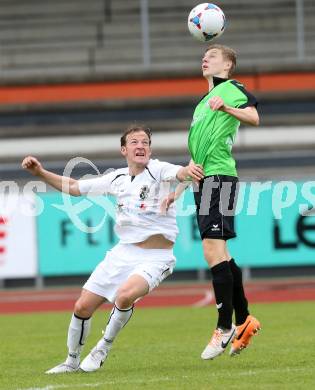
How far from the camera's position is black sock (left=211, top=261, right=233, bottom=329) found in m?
8.24

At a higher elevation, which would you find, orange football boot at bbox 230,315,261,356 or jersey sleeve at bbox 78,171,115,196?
jersey sleeve at bbox 78,171,115,196

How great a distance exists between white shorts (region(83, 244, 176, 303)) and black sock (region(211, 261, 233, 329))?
0.41 meters

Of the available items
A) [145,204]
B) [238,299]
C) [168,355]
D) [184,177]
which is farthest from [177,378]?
[168,355]

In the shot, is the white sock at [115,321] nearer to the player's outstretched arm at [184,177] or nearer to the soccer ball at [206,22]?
the player's outstretched arm at [184,177]

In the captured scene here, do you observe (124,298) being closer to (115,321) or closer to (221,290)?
(115,321)

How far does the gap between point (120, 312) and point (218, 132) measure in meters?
1.62

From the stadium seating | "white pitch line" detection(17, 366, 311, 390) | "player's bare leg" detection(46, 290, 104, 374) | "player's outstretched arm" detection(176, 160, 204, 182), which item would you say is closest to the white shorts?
"player's bare leg" detection(46, 290, 104, 374)

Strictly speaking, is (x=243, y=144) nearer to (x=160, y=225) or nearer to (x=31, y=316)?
(x=31, y=316)

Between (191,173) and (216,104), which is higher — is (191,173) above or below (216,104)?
below

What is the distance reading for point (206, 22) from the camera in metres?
8.84

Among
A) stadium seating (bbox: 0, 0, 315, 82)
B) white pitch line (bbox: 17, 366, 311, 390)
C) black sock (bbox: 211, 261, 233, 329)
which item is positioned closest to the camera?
white pitch line (bbox: 17, 366, 311, 390)

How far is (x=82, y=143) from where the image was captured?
21.6m

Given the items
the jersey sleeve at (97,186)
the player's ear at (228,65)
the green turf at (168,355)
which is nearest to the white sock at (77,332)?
Answer: the green turf at (168,355)

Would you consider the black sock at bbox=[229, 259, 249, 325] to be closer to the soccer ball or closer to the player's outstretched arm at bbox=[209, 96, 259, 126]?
the player's outstretched arm at bbox=[209, 96, 259, 126]
